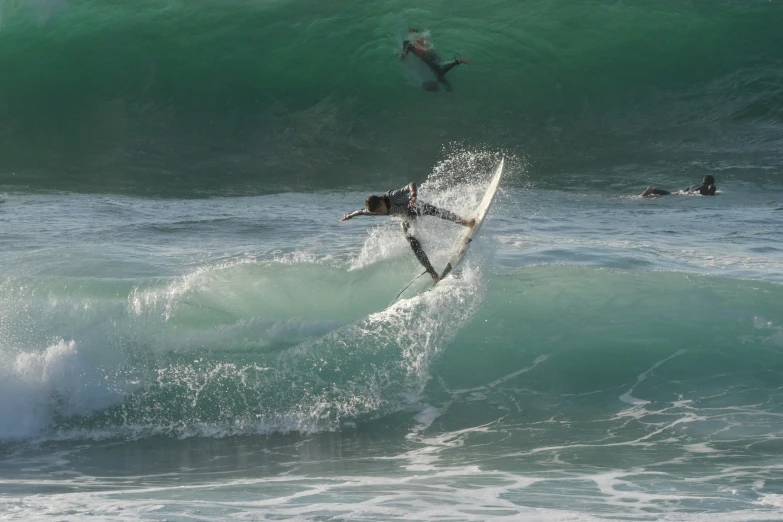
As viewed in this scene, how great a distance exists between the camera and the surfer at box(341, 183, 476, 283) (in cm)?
815

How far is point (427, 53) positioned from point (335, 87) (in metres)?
2.82

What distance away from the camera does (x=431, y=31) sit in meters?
22.0

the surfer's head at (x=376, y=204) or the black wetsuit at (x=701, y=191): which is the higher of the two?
the black wetsuit at (x=701, y=191)

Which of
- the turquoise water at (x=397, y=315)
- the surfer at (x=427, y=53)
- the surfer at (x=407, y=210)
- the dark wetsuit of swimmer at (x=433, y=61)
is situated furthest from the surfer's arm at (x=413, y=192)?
the surfer at (x=427, y=53)

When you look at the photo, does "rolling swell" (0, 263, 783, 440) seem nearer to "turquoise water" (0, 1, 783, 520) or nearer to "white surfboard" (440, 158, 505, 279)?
"turquoise water" (0, 1, 783, 520)

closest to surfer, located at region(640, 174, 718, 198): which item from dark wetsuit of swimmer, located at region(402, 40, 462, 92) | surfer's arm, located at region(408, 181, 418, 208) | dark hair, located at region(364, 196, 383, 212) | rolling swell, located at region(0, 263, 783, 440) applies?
rolling swell, located at region(0, 263, 783, 440)

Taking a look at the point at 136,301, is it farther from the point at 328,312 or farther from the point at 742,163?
the point at 742,163

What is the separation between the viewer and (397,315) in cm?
832

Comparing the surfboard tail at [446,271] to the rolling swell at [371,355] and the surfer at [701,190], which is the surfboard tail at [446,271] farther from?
the surfer at [701,190]

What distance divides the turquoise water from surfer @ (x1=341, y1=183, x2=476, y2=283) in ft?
0.86

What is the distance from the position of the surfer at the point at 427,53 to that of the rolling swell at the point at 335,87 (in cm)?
28

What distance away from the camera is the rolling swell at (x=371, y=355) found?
7.53 metres

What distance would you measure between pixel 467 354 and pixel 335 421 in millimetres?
1597

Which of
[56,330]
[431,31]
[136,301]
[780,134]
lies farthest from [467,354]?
[431,31]
